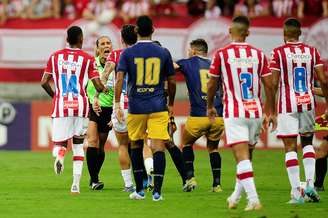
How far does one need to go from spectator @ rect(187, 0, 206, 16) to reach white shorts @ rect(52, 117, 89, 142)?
10.9 meters

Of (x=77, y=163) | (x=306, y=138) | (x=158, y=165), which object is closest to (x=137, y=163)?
(x=158, y=165)

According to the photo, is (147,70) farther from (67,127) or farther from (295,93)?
(67,127)

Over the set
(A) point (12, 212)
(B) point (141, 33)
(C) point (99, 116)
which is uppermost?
(B) point (141, 33)

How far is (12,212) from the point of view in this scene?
1308 cm

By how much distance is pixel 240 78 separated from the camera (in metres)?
13.0

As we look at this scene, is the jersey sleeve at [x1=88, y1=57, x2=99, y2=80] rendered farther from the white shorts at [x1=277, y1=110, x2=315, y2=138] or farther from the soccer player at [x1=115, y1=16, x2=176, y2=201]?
the white shorts at [x1=277, y1=110, x2=315, y2=138]

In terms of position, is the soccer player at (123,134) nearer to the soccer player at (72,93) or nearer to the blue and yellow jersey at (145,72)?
the soccer player at (72,93)

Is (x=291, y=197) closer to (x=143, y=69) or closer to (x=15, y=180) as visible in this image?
(x=143, y=69)

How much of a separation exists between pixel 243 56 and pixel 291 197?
2230 mm

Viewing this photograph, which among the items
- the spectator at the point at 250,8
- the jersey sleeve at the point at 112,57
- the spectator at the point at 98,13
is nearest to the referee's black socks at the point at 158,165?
the jersey sleeve at the point at 112,57

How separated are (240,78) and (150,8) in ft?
43.9

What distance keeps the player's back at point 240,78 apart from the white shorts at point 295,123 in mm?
913

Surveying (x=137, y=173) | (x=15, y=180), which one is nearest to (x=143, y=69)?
(x=137, y=173)

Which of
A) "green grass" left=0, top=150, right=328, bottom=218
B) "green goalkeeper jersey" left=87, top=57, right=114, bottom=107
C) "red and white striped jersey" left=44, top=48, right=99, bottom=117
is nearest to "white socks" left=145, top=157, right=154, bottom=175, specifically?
"green grass" left=0, top=150, right=328, bottom=218
